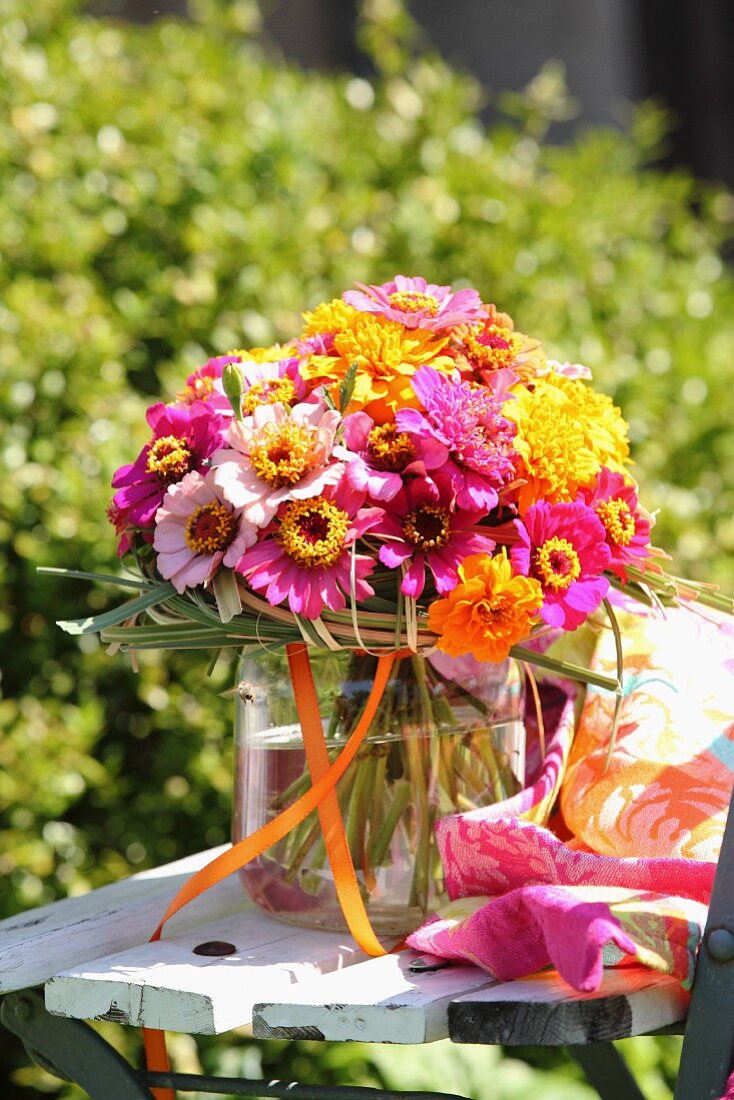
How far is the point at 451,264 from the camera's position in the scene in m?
2.71

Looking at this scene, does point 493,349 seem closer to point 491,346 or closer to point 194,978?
point 491,346

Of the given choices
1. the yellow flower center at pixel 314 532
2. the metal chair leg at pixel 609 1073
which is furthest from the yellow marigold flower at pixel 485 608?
the metal chair leg at pixel 609 1073

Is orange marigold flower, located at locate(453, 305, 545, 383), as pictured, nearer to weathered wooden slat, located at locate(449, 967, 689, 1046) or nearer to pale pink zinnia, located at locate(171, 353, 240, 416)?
pale pink zinnia, located at locate(171, 353, 240, 416)

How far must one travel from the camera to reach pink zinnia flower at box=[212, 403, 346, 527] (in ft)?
3.66

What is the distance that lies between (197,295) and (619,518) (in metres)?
1.34

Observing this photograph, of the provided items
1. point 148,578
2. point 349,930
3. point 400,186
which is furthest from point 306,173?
point 349,930

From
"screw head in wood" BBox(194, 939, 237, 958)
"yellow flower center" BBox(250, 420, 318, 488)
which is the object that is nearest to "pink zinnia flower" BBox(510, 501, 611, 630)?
"yellow flower center" BBox(250, 420, 318, 488)

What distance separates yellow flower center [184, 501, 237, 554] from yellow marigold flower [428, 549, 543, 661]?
0.20 m

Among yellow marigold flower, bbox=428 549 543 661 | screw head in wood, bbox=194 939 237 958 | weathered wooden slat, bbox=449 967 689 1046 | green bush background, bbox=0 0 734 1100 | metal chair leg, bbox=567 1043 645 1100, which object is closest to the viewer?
weathered wooden slat, bbox=449 967 689 1046

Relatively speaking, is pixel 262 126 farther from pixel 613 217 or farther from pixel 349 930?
pixel 349 930

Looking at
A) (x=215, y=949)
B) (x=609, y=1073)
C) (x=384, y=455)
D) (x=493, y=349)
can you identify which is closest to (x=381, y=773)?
(x=215, y=949)

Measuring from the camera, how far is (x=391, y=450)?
115 centimetres

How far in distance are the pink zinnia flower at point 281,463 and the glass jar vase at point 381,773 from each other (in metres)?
0.20

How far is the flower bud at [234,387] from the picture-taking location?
44.9 inches
